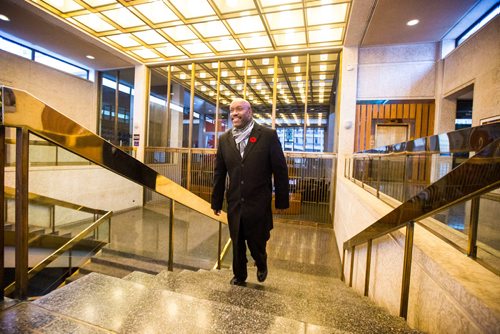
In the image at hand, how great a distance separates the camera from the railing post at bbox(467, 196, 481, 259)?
99cm

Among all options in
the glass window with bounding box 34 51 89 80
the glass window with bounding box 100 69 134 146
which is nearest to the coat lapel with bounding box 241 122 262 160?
the glass window with bounding box 100 69 134 146

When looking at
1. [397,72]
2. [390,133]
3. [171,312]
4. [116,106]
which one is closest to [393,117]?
[390,133]

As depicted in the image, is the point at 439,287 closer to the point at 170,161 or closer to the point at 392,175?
the point at 392,175

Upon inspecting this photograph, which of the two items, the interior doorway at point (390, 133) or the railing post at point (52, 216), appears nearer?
the railing post at point (52, 216)

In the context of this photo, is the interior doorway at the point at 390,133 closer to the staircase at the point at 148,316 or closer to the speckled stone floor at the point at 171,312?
the speckled stone floor at the point at 171,312

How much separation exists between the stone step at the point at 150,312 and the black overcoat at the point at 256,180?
2.60ft

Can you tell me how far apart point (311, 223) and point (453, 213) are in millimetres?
4758

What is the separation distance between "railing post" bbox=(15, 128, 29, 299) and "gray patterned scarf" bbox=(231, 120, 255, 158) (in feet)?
4.12

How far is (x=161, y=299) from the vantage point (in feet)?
3.47

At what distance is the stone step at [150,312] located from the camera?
882 millimetres

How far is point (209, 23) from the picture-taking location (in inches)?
211

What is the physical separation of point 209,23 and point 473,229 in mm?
5906

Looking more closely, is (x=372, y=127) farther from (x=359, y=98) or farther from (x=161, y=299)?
(x=161, y=299)

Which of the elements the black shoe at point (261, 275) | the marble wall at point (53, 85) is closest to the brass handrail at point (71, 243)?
the black shoe at point (261, 275)
